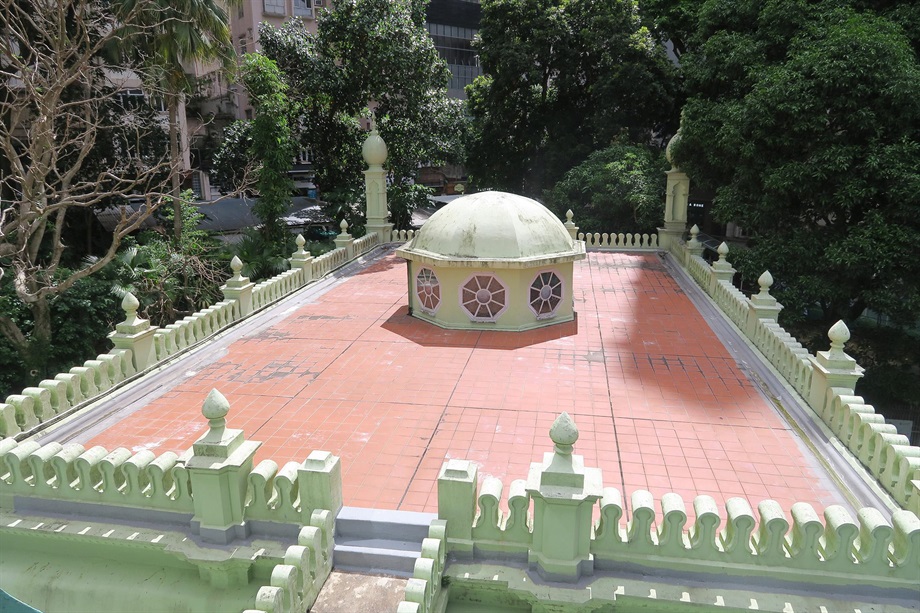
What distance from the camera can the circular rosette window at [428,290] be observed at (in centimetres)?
1254

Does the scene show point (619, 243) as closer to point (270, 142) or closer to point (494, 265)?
point (494, 265)

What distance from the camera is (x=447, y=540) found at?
5.59 m

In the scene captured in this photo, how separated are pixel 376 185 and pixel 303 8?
22.9 metres

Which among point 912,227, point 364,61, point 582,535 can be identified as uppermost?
point 364,61

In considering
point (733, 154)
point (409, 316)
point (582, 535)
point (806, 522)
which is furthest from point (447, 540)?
point (733, 154)

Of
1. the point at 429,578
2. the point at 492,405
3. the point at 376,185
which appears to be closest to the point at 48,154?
the point at 376,185

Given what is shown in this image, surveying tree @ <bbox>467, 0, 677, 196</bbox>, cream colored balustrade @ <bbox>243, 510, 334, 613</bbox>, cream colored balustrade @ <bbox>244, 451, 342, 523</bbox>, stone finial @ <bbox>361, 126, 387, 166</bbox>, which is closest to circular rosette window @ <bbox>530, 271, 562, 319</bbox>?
cream colored balustrade @ <bbox>244, 451, 342, 523</bbox>

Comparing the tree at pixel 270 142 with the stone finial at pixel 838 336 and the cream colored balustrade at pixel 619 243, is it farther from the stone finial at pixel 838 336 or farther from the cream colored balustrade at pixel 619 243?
the stone finial at pixel 838 336

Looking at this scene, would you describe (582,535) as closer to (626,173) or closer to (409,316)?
(409,316)

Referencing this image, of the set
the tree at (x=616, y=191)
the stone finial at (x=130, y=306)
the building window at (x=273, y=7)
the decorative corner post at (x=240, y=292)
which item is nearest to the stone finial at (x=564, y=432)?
the stone finial at (x=130, y=306)

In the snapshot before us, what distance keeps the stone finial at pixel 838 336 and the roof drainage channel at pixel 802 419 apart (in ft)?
3.08

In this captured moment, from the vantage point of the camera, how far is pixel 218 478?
565cm

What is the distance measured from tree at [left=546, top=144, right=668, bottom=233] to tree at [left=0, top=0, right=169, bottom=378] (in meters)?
13.9

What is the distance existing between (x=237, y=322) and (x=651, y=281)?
1014 centimetres
